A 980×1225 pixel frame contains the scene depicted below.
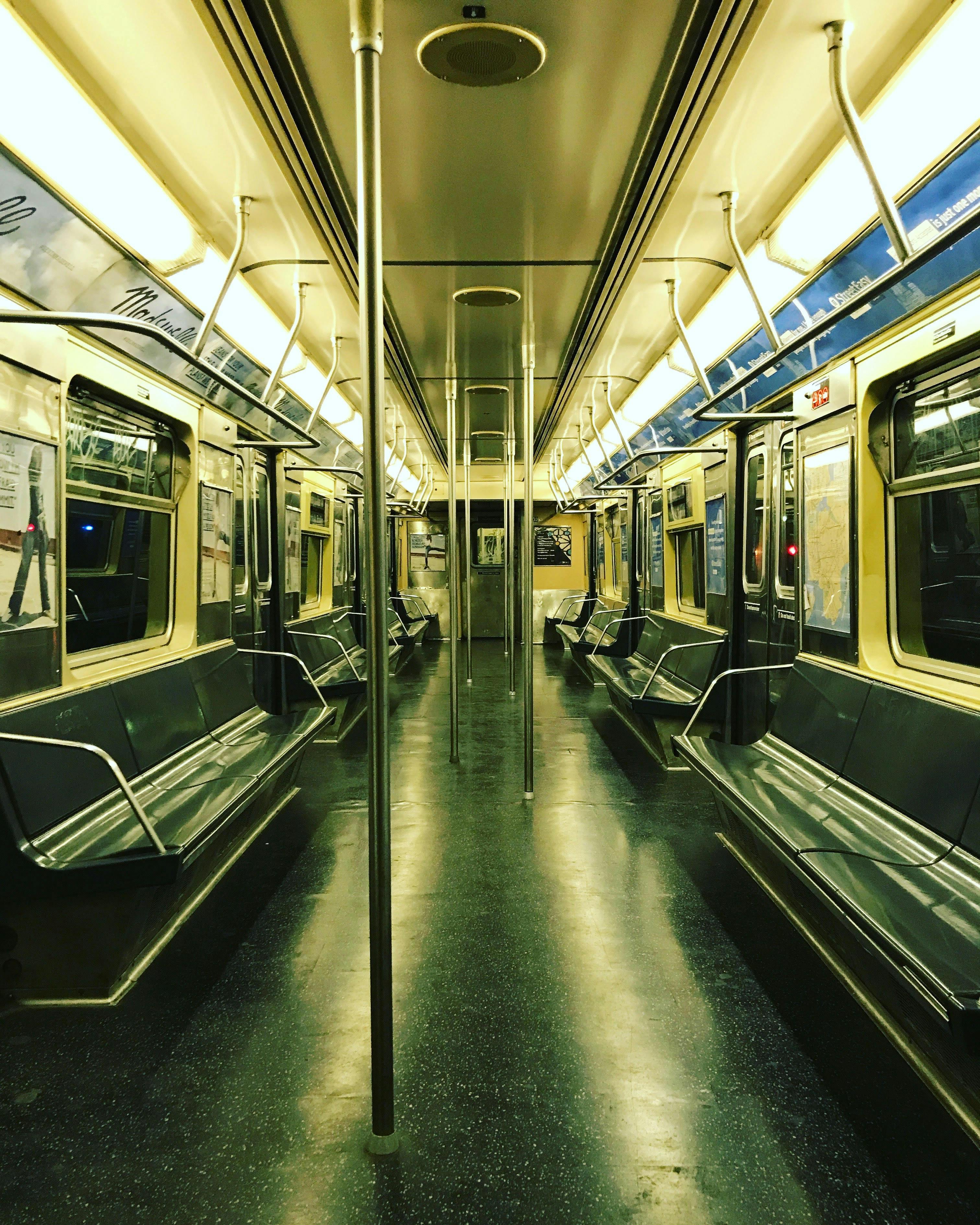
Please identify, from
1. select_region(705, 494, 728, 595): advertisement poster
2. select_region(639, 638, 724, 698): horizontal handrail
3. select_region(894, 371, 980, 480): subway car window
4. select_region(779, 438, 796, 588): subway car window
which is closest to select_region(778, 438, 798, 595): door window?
select_region(779, 438, 796, 588): subway car window

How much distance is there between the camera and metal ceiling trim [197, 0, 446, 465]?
1.72 metres

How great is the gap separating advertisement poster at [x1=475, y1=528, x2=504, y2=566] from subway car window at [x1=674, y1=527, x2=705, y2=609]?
23.2 ft

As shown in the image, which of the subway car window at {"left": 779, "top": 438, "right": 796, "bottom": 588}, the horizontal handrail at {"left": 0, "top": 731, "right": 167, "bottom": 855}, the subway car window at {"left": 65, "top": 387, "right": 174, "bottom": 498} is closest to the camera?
the horizontal handrail at {"left": 0, "top": 731, "right": 167, "bottom": 855}

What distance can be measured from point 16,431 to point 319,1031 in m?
2.18

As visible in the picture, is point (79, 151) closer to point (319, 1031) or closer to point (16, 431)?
point (16, 431)

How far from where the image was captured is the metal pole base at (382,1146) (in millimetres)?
1818

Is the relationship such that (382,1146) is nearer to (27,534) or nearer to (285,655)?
(27,534)

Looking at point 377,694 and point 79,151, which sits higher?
point 79,151

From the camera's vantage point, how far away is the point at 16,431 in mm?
2566

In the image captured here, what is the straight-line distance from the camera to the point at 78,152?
2381 millimetres

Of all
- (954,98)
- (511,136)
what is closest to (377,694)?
(511,136)

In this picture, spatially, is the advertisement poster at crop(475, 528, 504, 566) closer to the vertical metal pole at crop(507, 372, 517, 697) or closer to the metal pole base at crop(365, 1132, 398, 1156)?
the vertical metal pole at crop(507, 372, 517, 697)

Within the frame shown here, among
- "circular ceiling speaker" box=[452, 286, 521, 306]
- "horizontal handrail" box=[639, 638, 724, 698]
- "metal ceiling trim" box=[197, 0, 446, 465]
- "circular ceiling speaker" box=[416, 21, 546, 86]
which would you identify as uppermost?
"circular ceiling speaker" box=[452, 286, 521, 306]

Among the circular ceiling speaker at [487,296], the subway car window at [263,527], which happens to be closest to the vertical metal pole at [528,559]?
the circular ceiling speaker at [487,296]
